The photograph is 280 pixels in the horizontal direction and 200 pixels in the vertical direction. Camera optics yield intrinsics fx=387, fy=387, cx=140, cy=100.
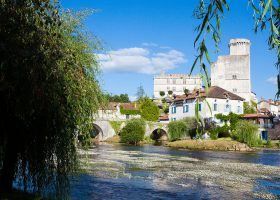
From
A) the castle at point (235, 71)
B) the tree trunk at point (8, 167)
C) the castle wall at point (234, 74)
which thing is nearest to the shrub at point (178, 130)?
the castle at point (235, 71)

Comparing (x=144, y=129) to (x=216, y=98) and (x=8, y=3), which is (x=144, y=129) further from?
(x=8, y=3)

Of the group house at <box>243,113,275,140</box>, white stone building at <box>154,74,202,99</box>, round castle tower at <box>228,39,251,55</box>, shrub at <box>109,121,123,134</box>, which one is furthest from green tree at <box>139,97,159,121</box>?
white stone building at <box>154,74,202,99</box>

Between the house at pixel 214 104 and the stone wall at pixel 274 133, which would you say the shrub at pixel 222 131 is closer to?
the house at pixel 214 104

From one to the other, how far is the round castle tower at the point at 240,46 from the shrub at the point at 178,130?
56.5m

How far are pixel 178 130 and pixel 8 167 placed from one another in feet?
180

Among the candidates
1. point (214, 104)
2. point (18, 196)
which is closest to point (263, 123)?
point (214, 104)

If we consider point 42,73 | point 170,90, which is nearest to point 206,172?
point 42,73

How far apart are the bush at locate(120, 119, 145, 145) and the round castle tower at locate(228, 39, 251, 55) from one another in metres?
57.1

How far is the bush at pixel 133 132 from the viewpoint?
66.5 m

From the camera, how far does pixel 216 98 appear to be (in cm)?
6719

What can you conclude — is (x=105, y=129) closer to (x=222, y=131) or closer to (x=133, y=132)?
(x=133, y=132)

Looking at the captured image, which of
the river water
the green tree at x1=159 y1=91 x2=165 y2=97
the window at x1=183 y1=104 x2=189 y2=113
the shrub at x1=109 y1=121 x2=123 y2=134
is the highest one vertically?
the green tree at x1=159 y1=91 x2=165 y2=97

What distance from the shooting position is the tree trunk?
1114 centimetres

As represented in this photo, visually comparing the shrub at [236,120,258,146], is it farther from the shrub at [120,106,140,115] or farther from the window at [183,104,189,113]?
the shrub at [120,106,140,115]
